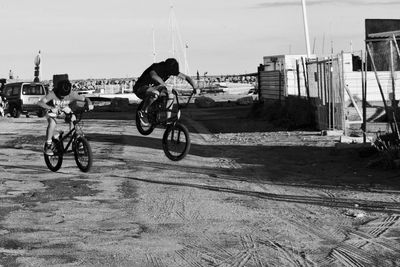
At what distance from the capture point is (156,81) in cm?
1198

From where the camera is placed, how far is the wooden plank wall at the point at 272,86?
29.1 meters

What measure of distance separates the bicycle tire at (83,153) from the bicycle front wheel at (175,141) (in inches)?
57.7

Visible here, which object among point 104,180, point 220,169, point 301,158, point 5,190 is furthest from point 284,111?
point 5,190

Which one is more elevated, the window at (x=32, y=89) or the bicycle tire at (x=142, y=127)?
the window at (x=32, y=89)

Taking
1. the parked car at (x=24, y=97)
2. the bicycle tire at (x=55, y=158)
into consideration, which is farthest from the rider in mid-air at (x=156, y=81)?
the parked car at (x=24, y=97)

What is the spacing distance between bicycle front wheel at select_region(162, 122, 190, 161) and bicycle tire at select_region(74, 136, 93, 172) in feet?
4.81

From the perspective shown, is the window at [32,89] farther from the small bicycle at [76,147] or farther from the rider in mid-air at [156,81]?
the rider in mid-air at [156,81]

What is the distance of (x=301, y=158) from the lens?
16.3 metres

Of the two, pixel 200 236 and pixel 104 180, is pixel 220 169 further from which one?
pixel 200 236

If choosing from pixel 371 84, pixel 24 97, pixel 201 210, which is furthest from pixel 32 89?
pixel 201 210

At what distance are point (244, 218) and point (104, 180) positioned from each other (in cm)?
417

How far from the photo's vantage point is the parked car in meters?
33.7

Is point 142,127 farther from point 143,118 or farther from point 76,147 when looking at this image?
point 76,147

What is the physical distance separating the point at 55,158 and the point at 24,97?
21417 millimetres
